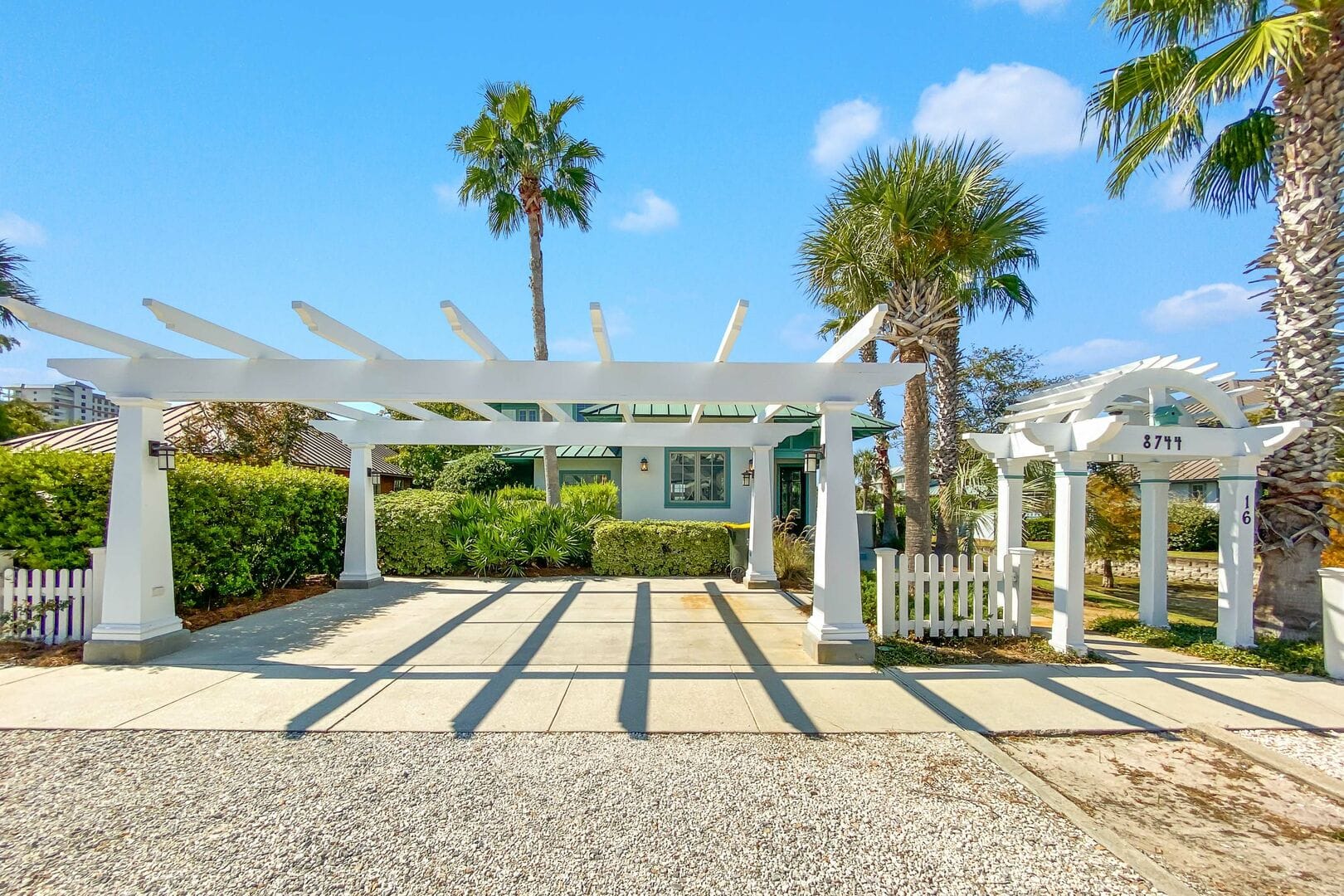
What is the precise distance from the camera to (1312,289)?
645cm

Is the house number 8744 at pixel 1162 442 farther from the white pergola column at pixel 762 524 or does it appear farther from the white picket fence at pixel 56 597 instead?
the white picket fence at pixel 56 597

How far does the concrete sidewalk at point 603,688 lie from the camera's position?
14.8 ft

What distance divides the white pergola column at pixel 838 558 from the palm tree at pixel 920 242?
124 inches

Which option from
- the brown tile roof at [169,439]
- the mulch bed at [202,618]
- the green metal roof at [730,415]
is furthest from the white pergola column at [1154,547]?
the brown tile roof at [169,439]

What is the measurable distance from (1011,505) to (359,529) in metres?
10.1

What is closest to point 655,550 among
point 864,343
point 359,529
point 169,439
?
point 359,529

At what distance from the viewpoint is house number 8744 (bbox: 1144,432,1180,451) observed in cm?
636

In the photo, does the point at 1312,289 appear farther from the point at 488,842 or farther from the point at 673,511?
the point at 673,511

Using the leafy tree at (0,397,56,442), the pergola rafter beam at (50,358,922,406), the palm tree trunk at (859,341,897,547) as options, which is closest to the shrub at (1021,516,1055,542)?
the palm tree trunk at (859,341,897,547)

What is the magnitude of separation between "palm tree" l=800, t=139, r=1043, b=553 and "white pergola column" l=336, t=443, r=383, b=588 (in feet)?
28.3

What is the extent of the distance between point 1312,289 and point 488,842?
9.35m

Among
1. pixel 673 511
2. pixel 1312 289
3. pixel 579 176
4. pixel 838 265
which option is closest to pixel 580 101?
pixel 579 176

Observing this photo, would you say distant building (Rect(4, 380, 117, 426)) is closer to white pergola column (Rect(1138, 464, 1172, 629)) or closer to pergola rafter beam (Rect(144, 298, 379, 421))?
pergola rafter beam (Rect(144, 298, 379, 421))

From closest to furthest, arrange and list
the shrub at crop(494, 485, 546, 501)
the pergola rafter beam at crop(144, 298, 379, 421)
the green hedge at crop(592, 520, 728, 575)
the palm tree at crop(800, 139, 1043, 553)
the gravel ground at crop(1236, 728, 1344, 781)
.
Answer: the gravel ground at crop(1236, 728, 1344, 781), the pergola rafter beam at crop(144, 298, 379, 421), the palm tree at crop(800, 139, 1043, 553), the green hedge at crop(592, 520, 728, 575), the shrub at crop(494, 485, 546, 501)
